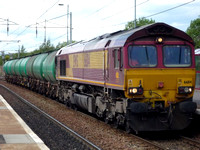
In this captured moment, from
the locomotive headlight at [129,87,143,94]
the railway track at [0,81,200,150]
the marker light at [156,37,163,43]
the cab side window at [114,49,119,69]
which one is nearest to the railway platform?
the railway track at [0,81,200,150]

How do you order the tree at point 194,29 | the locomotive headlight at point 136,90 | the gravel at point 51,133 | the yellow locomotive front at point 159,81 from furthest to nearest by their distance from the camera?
the tree at point 194,29 → the yellow locomotive front at point 159,81 → the locomotive headlight at point 136,90 → the gravel at point 51,133

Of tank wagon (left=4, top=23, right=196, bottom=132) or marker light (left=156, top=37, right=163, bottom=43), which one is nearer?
tank wagon (left=4, top=23, right=196, bottom=132)

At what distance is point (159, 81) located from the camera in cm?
1088

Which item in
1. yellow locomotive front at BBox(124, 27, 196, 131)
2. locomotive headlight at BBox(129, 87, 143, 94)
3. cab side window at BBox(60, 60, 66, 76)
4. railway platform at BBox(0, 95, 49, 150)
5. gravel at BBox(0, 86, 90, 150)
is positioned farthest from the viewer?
cab side window at BBox(60, 60, 66, 76)

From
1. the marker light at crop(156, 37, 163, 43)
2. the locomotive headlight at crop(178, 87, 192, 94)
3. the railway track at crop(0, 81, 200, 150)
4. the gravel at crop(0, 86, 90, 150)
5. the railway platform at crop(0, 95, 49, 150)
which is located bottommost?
the gravel at crop(0, 86, 90, 150)

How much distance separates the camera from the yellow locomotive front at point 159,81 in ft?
35.1

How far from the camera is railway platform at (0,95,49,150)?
29.2ft

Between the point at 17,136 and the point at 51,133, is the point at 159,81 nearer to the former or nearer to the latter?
the point at 51,133

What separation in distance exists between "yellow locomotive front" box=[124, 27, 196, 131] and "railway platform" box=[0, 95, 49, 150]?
297 cm

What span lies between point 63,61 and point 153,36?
936 centimetres

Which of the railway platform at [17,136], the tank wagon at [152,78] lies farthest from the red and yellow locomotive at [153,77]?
the railway platform at [17,136]

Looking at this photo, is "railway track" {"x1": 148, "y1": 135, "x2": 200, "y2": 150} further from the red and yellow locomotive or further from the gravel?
the gravel

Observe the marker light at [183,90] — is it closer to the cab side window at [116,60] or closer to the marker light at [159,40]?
the marker light at [159,40]

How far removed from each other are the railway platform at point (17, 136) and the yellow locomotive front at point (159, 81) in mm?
2975
